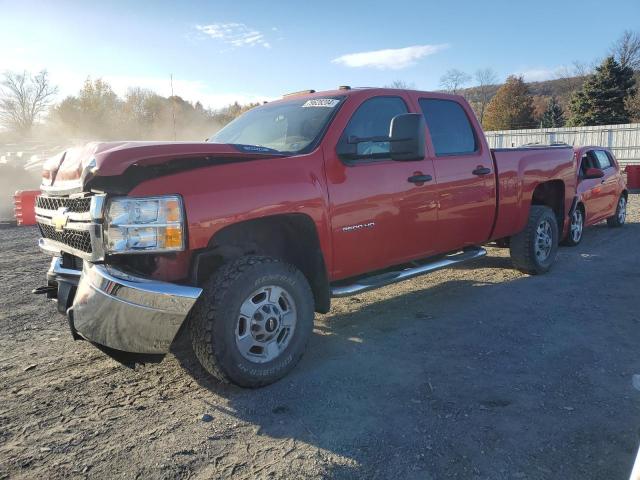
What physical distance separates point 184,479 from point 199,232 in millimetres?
1330

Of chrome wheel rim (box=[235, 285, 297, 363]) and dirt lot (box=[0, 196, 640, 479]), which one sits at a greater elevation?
chrome wheel rim (box=[235, 285, 297, 363])

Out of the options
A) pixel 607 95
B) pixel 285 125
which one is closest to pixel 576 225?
pixel 285 125

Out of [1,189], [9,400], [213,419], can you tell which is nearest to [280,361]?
[213,419]

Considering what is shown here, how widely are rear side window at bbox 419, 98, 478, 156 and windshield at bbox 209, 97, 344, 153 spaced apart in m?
1.15

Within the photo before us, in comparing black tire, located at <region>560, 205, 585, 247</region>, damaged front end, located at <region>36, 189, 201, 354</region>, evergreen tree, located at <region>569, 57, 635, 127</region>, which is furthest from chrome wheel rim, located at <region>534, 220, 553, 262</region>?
evergreen tree, located at <region>569, 57, 635, 127</region>

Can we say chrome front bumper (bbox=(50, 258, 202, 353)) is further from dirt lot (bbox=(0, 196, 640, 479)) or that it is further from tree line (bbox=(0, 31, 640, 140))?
tree line (bbox=(0, 31, 640, 140))

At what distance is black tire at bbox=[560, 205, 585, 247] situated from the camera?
8.04m

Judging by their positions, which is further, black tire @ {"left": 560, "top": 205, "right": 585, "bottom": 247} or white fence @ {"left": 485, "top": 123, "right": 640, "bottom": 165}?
white fence @ {"left": 485, "top": 123, "right": 640, "bottom": 165}

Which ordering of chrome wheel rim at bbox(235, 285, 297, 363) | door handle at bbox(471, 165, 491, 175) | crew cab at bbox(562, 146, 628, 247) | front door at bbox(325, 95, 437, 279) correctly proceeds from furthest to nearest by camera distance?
crew cab at bbox(562, 146, 628, 247)
door handle at bbox(471, 165, 491, 175)
front door at bbox(325, 95, 437, 279)
chrome wheel rim at bbox(235, 285, 297, 363)

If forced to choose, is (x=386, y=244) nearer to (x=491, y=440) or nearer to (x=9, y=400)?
(x=491, y=440)

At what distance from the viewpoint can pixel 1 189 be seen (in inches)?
746

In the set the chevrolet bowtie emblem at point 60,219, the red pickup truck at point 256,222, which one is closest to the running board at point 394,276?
the red pickup truck at point 256,222

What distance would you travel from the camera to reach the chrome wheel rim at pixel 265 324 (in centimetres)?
316

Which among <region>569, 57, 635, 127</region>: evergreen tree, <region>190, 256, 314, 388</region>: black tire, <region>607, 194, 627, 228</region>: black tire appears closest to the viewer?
<region>190, 256, 314, 388</region>: black tire
